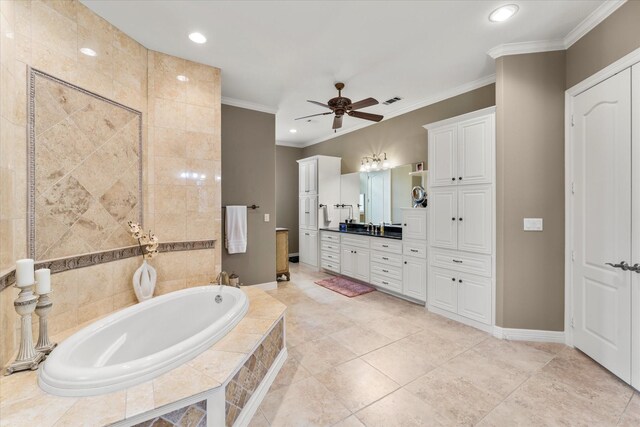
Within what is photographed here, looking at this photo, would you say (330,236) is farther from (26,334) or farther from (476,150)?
(26,334)

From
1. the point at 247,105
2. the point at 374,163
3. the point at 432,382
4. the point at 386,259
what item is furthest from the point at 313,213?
the point at 432,382

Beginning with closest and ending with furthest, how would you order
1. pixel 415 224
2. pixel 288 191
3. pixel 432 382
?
pixel 432 382 → pixel 415 224 → pixel 288 191

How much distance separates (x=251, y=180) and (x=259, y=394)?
296cm

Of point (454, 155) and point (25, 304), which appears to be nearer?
point (25, 304)

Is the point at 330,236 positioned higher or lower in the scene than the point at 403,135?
lower

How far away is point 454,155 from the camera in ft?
10.3

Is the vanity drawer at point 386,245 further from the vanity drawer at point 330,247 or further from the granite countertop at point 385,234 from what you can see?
the vanity drawer at point 330,247

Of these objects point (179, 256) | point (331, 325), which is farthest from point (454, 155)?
point (179, 256)

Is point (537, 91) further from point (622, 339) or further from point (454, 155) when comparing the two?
point (622, 339)

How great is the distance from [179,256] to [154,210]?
51 centimetres

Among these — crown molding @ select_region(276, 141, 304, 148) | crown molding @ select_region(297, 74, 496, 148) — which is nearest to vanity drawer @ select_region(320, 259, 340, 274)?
crown molding @ select_region(297, 74, 496, 148)

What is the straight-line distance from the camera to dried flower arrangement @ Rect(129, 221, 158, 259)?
2.44 meters

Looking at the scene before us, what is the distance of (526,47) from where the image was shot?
2584 mm

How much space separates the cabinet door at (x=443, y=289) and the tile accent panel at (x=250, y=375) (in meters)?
2.04
